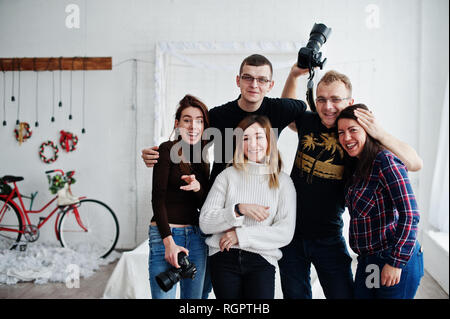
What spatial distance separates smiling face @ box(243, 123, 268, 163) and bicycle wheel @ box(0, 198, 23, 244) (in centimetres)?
80

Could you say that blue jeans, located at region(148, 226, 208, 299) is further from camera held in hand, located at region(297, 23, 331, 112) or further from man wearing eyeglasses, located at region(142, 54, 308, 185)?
camera held in hand, located at region(297, 23, 331, 112)

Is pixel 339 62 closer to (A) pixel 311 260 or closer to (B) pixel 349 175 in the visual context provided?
(B) pixel 349 175

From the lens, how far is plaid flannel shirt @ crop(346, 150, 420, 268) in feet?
2.71

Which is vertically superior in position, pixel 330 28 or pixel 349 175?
pixel 330 28

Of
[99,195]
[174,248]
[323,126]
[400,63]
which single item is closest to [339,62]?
[400,63]

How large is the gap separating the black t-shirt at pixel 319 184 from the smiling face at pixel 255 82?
0.63ft

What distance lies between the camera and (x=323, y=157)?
98cm

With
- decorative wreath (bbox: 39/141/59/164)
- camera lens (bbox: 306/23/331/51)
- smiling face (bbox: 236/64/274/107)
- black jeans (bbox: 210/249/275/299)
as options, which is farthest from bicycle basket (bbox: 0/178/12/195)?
camera lens (bbox: 306/23/331/51)

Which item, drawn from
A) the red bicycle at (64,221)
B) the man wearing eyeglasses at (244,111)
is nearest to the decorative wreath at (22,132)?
the red bicycle at (64,221)

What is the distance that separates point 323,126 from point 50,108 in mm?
929

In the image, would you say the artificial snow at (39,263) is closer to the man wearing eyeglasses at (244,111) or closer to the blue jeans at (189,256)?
the blue jeans at (189,256)

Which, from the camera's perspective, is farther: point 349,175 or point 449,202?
point 449,202

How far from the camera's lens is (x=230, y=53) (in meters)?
1.35

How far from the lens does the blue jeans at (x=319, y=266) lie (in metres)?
0.99
